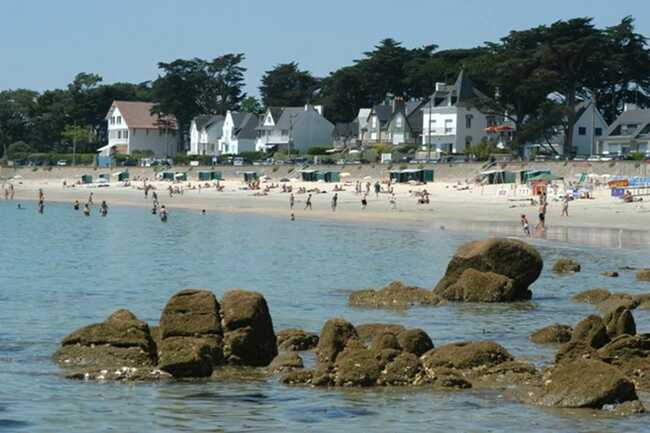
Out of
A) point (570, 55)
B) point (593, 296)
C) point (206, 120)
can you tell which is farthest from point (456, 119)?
point (593, 296)

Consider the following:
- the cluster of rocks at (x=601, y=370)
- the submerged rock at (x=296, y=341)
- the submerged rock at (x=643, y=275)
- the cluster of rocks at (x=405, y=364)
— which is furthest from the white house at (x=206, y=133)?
the cluster of rocks at (x=405, y=364)

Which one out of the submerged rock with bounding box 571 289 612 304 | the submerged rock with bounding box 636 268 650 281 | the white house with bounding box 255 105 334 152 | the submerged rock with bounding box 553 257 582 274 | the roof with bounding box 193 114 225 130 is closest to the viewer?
the submerged rock with bounding box 571 289 612 304

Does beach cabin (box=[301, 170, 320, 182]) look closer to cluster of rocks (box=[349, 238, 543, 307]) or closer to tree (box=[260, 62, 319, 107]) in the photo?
tree (box=[260, 62, 319, 107])

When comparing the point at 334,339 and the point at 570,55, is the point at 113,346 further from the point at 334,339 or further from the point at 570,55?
the point at 570,55

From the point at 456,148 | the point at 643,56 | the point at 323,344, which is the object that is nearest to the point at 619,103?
the point at 643,56

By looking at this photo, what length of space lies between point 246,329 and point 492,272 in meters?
10.3

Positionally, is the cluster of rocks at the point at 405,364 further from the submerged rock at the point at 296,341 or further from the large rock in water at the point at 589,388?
the large rock in water at the point at 589,388

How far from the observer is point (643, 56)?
106m

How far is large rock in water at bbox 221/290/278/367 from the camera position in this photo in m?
18.1

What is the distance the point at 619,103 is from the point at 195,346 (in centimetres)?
10161

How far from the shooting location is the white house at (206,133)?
142125 millimetres

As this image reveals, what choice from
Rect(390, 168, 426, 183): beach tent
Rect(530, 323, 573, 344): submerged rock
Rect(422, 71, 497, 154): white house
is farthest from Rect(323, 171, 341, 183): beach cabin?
Rect(530, 323, 573, 344): submerged rock

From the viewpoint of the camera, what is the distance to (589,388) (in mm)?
14680

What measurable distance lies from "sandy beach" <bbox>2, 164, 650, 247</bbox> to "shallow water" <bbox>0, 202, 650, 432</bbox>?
3.80 m
